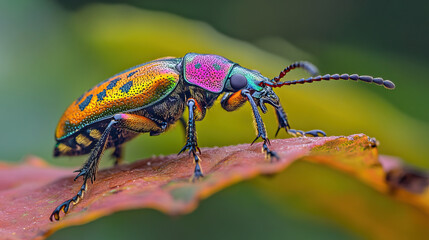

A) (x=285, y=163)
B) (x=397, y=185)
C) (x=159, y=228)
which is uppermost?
(x=285, y=163)

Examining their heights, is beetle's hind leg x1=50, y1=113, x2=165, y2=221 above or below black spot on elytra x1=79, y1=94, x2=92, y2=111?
below

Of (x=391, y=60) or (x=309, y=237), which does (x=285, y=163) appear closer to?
(x=309, y=237)

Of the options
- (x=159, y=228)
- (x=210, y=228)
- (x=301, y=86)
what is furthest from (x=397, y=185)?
(x=301, y=86)

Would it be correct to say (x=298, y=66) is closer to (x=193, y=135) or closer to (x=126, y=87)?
(x=193, y=135)

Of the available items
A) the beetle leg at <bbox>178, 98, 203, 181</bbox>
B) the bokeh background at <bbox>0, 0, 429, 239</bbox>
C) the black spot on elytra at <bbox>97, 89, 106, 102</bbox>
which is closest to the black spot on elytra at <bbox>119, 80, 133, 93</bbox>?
the black spot on elytra at <bbox>97, 89, 106, 102</bbox>

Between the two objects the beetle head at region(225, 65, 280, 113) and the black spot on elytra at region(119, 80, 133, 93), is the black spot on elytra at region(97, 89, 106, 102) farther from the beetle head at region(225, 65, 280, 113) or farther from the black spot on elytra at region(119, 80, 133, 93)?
the beetle head at region(225, 65, 280, 113)

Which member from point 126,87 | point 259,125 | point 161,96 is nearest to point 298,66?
point 259,125
